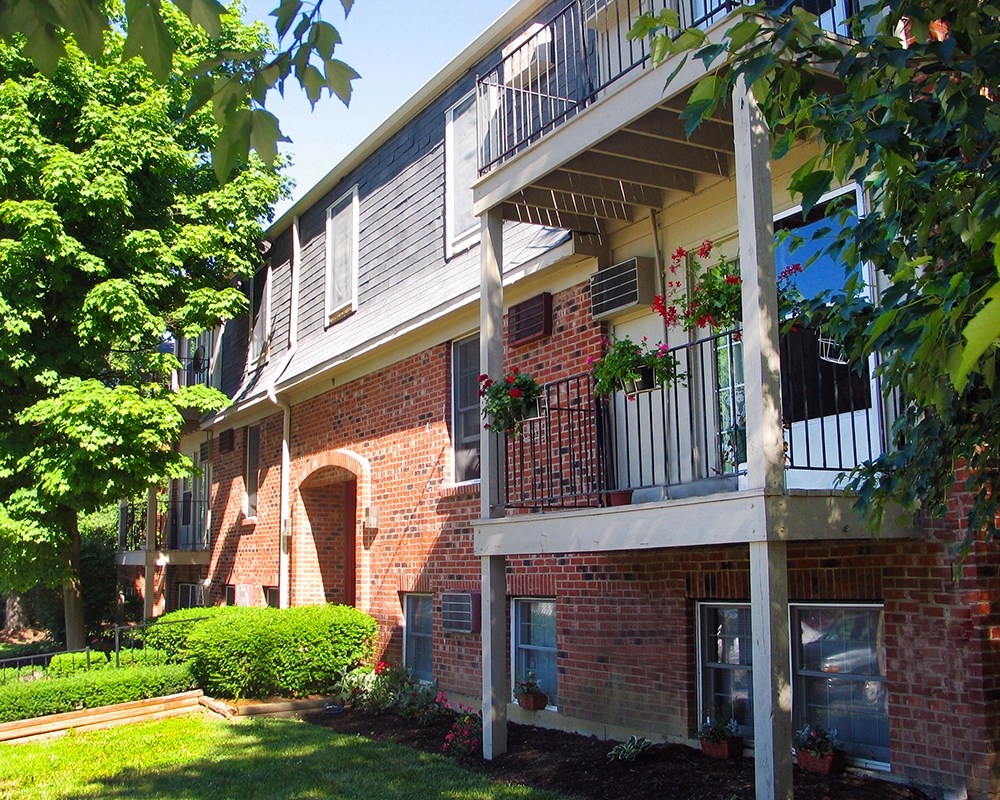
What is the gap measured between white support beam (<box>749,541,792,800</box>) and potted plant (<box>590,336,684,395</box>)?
1.97m

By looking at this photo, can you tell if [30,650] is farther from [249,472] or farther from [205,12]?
[205,12]

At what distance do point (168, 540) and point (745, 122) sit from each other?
1773 cm

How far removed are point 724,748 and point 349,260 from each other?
30.7ft

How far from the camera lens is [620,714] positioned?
29.1 feet

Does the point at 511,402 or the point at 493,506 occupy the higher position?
the point at 511,402

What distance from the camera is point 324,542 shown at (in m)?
15.6

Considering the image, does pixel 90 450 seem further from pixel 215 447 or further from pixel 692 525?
pixel 692 525

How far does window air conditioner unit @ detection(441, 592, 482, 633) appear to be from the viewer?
1089 cm

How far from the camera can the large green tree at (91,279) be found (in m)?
13.9

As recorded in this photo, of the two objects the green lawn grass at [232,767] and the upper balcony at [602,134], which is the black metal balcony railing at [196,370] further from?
the upper balcony at [602,134]

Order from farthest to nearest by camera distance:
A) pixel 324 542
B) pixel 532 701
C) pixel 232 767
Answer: pixel 324 542, pixel 532 701, pixel 232 767

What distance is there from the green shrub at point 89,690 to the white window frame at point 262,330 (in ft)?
21.0

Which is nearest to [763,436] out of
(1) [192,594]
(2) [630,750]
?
(2) [630,750]

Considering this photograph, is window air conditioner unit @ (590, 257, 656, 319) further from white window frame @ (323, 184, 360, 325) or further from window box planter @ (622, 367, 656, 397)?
white window frame @ (323, 184, 360, 325)
